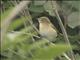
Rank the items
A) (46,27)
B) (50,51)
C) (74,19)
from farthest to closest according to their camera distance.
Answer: (46,27), (74,19), (50,51)

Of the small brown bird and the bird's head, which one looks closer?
the small brown bird

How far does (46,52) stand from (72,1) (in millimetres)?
2942

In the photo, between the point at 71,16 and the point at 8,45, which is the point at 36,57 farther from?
the point at 71,16

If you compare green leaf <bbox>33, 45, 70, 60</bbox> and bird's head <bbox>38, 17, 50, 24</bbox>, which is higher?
green leaf <bbox>33, 45, 70, 60</bbox>

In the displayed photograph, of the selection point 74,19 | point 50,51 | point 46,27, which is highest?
point 50,51

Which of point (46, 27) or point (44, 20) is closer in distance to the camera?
point (46, 27)

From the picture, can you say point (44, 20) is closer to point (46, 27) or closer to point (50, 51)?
point (46, 27)

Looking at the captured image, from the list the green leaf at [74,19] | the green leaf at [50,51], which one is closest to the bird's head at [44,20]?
the green leaf at [74,19]

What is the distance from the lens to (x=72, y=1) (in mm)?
3465

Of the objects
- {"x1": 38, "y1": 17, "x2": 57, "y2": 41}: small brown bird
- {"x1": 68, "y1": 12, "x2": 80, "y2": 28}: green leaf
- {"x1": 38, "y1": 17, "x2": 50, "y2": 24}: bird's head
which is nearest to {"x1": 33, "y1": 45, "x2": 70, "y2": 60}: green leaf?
{"x1": 68, "y1": 12, "x2": 80, "y2": 28}: green leaf

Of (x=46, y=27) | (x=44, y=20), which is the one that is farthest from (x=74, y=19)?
(x=44, y=20)

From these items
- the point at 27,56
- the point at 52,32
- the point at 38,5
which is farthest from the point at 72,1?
the point at 27,56

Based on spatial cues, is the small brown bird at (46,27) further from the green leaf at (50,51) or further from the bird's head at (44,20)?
the green leaf at (50,51)

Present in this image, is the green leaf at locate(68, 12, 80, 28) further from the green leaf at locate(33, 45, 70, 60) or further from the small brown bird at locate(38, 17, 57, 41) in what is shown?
the green leaf at locate(33, 45, 70, 60)
